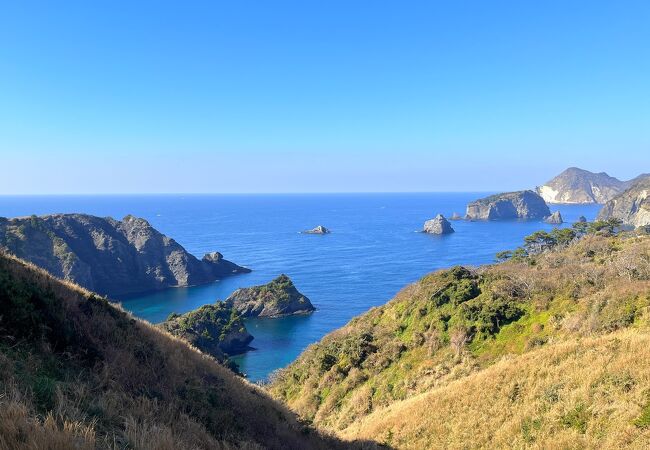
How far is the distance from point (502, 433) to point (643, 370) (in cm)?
442

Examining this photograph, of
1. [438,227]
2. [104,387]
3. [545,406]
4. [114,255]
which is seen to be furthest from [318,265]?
[104,387]

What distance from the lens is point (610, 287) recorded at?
934 inches

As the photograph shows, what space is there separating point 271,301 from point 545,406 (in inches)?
2937

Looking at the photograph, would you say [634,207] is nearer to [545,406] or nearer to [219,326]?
[219,326]

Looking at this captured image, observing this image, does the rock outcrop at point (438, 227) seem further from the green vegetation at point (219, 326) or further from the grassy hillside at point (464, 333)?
the grassy hillside at point (464, 333)

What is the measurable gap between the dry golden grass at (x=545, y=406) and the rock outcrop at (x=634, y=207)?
183585mm

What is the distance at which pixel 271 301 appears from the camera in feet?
276

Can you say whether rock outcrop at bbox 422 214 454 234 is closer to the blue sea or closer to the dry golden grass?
the blue sea

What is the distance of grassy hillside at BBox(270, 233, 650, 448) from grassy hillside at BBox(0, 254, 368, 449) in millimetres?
7229

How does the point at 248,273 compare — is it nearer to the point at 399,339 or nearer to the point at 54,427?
the point at 399,339

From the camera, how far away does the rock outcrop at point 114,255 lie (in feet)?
323

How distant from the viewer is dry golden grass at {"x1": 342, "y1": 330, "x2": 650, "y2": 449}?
1058cm

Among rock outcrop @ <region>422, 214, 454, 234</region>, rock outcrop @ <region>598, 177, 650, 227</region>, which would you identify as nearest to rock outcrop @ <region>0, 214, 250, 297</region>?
rock outcrop @ <region>422, 214, 454, 234</region>

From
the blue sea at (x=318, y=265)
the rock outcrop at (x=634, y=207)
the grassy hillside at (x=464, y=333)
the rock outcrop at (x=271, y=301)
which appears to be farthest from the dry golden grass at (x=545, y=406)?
the rock outcrop at (x=634, y=207)
